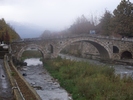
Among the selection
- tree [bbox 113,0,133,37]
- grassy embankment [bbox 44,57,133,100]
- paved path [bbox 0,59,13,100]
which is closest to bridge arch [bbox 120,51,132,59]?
tree [bbox 113,0,133,37]

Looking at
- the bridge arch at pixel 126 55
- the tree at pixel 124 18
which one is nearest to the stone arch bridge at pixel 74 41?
the bridge arch at pixel 126 55

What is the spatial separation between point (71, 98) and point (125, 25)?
110ft

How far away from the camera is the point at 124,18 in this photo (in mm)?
50781

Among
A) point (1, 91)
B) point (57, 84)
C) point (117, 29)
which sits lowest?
point (57, 84)

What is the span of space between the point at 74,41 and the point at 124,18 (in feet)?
37.3

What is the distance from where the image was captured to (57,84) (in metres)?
26.5

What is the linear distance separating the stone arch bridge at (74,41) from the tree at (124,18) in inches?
138

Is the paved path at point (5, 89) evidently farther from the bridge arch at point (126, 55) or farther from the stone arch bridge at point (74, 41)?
the bridge arch at point (126, 55)

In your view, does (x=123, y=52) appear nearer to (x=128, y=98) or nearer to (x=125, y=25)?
(x=125, y=25)

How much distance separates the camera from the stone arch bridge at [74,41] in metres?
43.4

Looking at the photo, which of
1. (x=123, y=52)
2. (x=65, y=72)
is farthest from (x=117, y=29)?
(x=65, y=72)

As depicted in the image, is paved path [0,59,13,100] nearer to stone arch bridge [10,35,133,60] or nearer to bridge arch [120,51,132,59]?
stone arch bridge [10,35,133,60]

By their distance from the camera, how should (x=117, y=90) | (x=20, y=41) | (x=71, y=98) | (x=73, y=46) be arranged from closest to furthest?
(x=117, y=90), (x=71, y=98), (x=20, y=41), (x=73, y=46)

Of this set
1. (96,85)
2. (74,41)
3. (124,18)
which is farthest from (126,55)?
(96,85)
